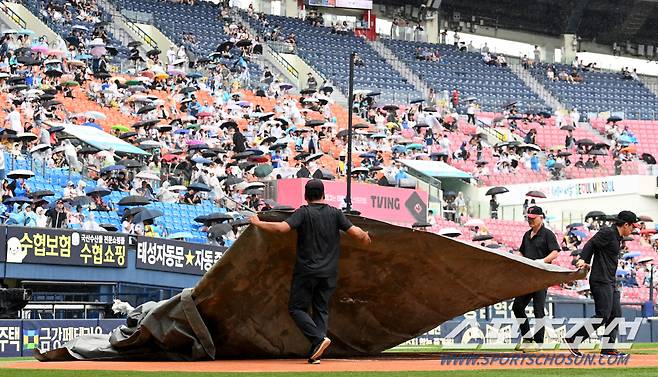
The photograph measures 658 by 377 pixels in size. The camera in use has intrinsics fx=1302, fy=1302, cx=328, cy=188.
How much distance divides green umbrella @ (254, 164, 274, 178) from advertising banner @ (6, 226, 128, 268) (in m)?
9.94

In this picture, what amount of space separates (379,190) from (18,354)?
59.6ft

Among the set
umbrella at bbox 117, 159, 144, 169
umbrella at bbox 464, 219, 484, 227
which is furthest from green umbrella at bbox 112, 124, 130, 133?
umbrella at bbox 464, 219, 484, 227

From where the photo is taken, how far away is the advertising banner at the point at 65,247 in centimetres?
2214

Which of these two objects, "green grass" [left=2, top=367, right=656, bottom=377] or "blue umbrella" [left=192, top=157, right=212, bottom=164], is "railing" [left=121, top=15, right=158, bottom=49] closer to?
"blue umbrella" [left=192, top=157, right=212, bottom=164]

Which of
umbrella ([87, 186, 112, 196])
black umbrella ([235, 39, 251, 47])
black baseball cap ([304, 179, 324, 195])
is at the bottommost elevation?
umbrella ([87, 186, 112, 196])

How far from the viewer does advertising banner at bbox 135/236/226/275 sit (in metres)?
24.2

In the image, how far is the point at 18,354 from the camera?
1823 centimetres

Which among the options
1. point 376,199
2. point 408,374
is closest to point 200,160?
point 376,199

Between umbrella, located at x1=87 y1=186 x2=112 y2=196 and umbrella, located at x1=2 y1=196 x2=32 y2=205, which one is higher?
umbrella, located at x1=2 y1=196 x2=32 y2=205

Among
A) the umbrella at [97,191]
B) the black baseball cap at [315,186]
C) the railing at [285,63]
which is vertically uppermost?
the railing at [285,63]

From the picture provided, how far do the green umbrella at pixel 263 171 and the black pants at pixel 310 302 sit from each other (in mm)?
22000

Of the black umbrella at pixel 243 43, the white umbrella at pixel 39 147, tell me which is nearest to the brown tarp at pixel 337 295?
the white umbrella at pixel 39 147

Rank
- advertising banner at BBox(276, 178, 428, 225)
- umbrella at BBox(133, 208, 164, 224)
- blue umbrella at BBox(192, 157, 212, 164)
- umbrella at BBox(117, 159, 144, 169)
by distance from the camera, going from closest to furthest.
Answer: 1. umbrella at BBox(133, 208, 164, 224)
2. umbrella at BBox(117, 159, 144, 169)
3. blue umbrella at BBox(192, 157, 212, 164)
4. advertising banner at BBox(276, 178, 428, 225)

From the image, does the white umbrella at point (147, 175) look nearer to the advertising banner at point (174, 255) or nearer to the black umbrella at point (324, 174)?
the advertising banner at point (174, 255)
